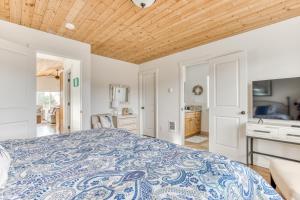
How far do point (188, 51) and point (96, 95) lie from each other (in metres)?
2.59

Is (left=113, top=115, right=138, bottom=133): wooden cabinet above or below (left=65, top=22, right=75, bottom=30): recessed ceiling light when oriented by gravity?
below

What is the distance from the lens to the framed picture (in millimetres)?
2647

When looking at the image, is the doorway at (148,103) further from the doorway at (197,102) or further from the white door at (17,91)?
the white door at (17,91)

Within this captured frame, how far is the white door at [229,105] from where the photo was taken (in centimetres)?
298

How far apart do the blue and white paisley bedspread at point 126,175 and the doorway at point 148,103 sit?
142 inches

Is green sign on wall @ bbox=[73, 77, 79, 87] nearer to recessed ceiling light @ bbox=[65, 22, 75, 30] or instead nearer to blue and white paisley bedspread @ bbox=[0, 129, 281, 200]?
recessed ceiling light @ bbox=[65, 22, 75, 30]

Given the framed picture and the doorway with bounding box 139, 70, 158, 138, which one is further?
the doorway with bounding box 139, 70, 158, 138

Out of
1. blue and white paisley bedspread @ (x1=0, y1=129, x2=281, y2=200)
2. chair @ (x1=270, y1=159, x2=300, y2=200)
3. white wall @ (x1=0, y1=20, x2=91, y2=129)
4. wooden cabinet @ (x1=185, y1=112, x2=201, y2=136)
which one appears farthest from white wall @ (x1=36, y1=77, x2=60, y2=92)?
chair @ (x1=270, y1=159, x2=300, y2=200)

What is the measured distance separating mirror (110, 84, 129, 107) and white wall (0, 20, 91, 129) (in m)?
1.17

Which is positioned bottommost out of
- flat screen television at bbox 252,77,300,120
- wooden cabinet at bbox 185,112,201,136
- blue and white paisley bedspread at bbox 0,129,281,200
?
wooden cabinet at bbox 185,112,201,136

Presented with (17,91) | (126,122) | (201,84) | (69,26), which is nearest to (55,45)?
(69,26)

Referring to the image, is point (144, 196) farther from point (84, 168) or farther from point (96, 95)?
point (96, 95)

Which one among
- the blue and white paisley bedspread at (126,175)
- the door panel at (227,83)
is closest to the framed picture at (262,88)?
the door panel at (227,83)

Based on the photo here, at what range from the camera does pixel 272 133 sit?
2.46m
